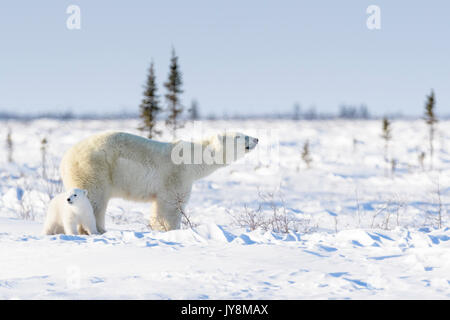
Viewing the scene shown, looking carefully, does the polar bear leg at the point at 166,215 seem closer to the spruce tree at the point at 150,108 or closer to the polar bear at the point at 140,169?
the polar bear at the point at 140,169

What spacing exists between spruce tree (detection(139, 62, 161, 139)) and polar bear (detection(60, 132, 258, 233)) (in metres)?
14.3

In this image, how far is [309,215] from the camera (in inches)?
339

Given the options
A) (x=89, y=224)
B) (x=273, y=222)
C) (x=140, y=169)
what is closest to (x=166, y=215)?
(x=140, y=169)

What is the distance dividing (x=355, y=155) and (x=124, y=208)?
67.0 ft

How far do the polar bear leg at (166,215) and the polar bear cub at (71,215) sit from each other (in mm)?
770

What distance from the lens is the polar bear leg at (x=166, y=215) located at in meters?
5.34

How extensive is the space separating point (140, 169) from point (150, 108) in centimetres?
1521

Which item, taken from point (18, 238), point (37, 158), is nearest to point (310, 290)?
point (18, 238)

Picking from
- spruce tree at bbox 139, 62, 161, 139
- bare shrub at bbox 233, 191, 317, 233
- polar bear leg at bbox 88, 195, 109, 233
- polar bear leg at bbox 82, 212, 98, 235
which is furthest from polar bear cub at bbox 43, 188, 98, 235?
spruce tree at bbox 139, 62, 161, 139

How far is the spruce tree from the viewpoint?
20000 millimetres

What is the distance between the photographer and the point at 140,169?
530 centimetres

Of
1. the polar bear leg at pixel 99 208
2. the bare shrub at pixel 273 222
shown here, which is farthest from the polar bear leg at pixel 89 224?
the bare shrub at pixel 273 222

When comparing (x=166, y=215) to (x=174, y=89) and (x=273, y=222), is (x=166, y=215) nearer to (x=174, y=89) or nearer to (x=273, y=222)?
(x=273, y=222)
